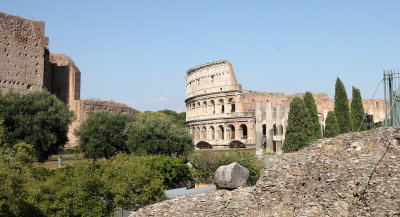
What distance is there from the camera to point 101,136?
2858 centimetres

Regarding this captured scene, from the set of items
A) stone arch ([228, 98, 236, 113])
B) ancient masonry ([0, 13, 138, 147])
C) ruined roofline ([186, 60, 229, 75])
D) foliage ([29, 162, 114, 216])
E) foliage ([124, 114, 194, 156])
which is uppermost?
ruined roofline ([186, 60, 229, 75])

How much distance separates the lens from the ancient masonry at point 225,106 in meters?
51.8

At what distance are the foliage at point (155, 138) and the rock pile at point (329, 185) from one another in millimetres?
12725

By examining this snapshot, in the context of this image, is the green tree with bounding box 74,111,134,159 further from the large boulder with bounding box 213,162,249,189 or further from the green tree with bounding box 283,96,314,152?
the large boulder with bounding box 213,162,249,189

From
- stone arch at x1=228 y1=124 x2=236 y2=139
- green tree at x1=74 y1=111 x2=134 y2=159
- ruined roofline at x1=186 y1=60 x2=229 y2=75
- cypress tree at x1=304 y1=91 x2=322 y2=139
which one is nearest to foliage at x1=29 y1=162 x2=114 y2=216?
green tree at x1=74 y1=111 x2=134 y2=159

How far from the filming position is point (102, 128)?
28703mm

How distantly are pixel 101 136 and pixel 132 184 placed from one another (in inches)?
505

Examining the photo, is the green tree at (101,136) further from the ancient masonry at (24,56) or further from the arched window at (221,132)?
the arched window at (221,132)

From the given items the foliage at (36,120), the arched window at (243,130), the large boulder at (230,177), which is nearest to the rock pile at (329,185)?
the large boulder at (230,177)

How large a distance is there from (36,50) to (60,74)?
7.95 m

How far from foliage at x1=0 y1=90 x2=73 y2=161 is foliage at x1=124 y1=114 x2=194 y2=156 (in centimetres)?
439

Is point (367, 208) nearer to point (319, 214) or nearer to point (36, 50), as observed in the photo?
point (319, 214)

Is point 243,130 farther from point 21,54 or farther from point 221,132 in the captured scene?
point 21,54

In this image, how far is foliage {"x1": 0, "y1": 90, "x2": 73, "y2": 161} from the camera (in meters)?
23.9
